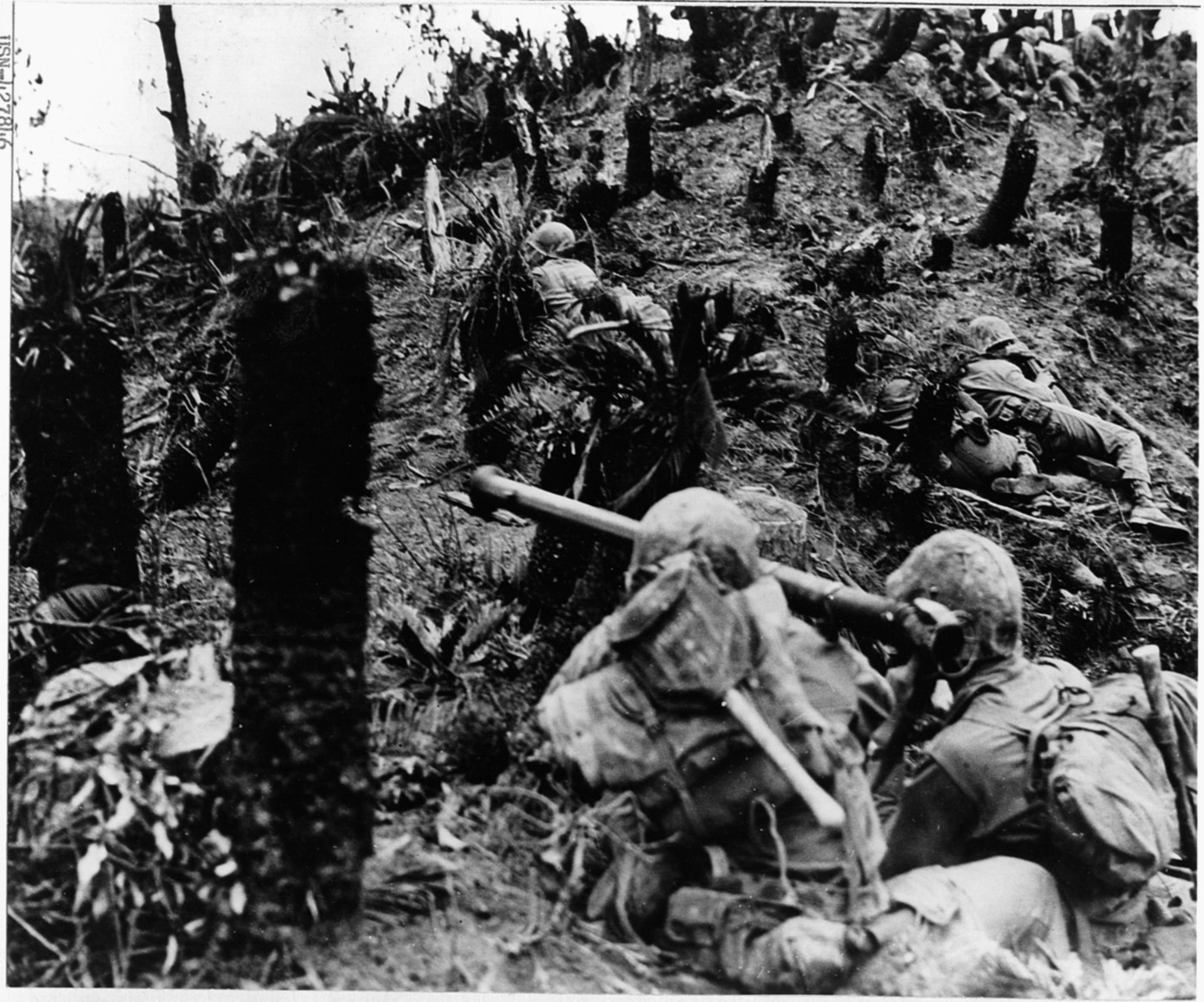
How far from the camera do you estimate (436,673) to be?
488 cm

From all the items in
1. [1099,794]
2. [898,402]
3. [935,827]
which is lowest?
[935,827]

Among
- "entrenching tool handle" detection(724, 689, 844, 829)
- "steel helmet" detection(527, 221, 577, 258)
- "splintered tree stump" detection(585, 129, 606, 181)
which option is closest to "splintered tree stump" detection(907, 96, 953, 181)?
"splintered tree stump" detection(585, 129, 606, 181)

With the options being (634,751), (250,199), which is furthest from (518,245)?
(634,751)

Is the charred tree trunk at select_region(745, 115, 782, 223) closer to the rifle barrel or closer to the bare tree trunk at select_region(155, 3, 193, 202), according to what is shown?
the rifle barrel

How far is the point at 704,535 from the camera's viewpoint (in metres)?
4.41

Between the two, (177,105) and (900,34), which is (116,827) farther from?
(900,34)

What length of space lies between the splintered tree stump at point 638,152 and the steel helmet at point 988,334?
1.74 meters

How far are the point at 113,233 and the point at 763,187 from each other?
123 inches

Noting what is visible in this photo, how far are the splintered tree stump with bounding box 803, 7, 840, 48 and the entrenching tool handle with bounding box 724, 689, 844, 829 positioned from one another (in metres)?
3.47

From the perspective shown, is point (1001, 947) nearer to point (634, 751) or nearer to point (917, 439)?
point (634, 751)

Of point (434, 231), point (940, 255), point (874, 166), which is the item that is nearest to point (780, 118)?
point (874, 166)

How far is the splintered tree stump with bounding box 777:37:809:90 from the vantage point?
5867mm

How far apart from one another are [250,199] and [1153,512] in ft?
14.6

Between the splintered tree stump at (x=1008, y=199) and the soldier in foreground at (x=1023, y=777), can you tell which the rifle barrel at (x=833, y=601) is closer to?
the soldier in foreground at (x=1023, y=777)
